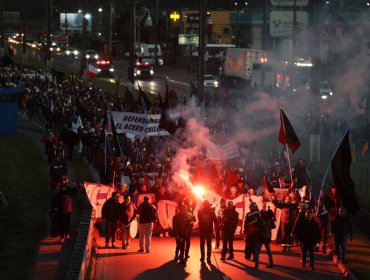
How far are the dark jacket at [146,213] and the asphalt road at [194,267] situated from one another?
703 millimetres

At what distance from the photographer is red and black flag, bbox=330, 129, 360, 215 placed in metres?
17.0

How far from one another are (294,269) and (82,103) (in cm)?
1901

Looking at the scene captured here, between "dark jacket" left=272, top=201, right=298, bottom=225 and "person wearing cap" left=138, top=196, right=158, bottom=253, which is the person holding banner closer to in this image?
"person wearing cap" left=138, top=196, right=158, bottom=253

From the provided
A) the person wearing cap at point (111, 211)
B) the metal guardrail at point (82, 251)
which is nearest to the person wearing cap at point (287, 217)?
the person wearing cap at point (111, 211)

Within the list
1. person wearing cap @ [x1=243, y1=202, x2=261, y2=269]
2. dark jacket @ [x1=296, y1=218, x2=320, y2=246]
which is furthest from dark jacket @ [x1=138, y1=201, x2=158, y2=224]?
dark jacket @ [x1=296, y1=218, x2=320, y2=246]

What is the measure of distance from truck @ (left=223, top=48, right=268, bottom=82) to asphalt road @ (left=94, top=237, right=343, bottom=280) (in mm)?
48673

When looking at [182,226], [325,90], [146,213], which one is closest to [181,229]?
[182,226]

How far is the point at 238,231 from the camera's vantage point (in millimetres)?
20172

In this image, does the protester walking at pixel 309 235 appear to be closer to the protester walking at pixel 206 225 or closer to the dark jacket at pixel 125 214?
the protester walking at pixel 206 225

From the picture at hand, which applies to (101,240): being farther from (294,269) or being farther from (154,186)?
(294,269)

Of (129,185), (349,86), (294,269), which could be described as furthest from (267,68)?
(294,269)

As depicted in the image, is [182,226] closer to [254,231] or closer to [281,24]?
[254,231]

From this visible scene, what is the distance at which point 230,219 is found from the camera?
17984mm

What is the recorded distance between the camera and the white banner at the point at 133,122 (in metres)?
24.5
